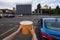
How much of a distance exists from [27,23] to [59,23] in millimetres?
5287

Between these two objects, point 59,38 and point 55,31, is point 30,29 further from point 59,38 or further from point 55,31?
point 55,31

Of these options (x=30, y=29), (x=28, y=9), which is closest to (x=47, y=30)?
(x=30, y=29)

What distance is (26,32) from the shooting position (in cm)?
388

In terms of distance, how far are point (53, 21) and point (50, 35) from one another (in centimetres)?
181

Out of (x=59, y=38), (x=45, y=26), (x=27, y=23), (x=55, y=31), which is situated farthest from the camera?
(x=45, y=26)

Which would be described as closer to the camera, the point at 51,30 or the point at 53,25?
the point at 51,30

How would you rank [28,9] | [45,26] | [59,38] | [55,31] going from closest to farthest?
1. [59,38]
2. [55,31]
3. [45,26]
4. [28,9]

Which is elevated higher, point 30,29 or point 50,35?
point 30,29

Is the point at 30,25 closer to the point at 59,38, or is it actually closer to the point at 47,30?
the point at 59,38

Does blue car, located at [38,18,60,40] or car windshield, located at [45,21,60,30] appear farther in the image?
car windshield, located at [45,21,60,30]

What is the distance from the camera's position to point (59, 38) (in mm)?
7223

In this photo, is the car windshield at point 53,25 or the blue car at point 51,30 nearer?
the blue car at point 51,30

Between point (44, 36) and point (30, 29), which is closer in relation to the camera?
point (30, 29)

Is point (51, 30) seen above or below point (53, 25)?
below
